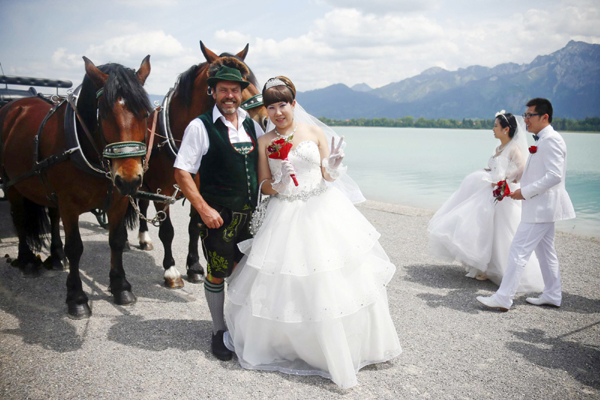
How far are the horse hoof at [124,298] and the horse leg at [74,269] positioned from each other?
12.5 inches

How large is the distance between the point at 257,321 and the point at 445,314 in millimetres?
2248

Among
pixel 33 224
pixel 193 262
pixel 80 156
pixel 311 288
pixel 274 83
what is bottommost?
pixel 193 262

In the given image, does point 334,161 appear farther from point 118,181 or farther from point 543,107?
point 543,107

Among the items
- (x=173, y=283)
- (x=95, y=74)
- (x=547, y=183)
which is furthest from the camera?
(x=173, y=283)

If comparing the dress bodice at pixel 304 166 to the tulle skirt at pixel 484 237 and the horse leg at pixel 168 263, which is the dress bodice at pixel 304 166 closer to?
the horse leg at pixel 168 263

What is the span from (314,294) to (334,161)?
0.94 meters

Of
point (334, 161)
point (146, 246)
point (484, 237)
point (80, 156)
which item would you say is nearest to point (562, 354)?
point (484, 237)

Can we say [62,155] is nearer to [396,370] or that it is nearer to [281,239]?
[281,239]

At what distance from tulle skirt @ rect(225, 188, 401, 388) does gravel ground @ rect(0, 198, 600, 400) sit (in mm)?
152

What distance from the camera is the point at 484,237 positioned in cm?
486

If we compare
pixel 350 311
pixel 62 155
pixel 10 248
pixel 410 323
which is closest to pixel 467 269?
pixel 410 323

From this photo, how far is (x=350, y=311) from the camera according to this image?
8.43 feet

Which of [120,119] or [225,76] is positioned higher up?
[225,76]

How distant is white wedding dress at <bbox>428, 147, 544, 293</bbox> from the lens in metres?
4.76
